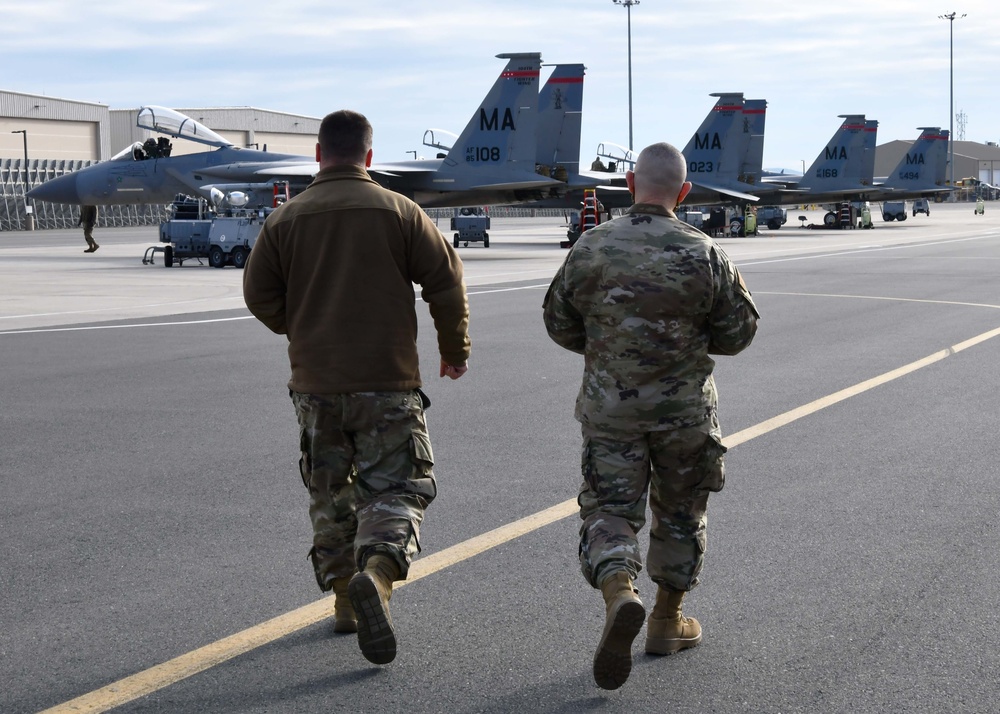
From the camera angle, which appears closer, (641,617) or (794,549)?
(641,617)

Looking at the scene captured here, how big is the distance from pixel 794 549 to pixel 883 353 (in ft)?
23.9

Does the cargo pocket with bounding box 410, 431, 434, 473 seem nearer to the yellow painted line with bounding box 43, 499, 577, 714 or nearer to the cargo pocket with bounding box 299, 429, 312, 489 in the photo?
the cargo pocket with bounding box 299, 429, 312, 489

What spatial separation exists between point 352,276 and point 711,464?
1.42 m

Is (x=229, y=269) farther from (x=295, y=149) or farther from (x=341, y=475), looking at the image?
(x=295, y=149)

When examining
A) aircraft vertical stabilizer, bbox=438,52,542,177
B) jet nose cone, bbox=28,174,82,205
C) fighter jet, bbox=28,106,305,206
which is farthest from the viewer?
jet nose cone, bbox=28,174,82,205

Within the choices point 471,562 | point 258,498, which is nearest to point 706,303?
point 471,562

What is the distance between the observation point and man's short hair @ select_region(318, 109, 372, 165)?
412cm

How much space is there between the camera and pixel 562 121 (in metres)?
38.5

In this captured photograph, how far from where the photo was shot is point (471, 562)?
16.6 ft

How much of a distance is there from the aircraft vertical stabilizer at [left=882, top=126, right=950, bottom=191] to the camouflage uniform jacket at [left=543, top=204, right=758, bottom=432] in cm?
6520

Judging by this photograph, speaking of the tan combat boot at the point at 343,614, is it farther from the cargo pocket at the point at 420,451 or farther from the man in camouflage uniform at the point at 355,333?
the cargo pocket at the point at 420,451

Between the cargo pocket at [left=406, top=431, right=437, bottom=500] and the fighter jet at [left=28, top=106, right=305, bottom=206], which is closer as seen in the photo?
the cargo pocket at [left=406, top=431, right=437, bottom=500]

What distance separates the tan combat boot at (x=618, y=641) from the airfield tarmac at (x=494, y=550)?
0.12 metres

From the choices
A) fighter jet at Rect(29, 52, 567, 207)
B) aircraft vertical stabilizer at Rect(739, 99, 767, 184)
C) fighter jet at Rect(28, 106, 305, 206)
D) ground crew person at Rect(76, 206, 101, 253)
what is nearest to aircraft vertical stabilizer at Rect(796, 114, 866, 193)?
aircraft vertical stabilizer at Rect(739, 99, 767, 184)
